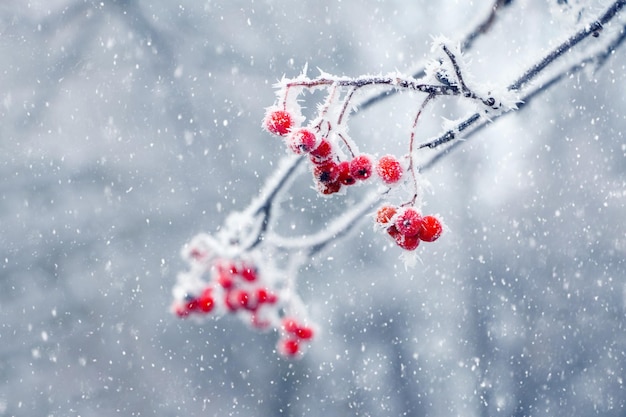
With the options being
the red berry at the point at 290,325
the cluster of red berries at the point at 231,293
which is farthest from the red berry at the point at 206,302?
the red berry at the point at 290,325

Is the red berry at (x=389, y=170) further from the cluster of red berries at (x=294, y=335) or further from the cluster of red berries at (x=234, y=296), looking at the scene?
the cluster of red berries at (x=294, y=335)

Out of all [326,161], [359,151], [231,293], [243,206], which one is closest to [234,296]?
[231,293]

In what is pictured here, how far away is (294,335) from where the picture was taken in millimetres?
2002

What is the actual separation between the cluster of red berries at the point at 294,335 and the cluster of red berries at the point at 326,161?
3.32ft

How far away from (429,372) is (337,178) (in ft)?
21.7

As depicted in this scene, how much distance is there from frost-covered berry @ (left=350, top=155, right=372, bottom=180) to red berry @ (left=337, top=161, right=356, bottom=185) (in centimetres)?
1

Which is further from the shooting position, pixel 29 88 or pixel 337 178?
pixel 29 88

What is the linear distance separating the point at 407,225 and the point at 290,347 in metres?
1.13

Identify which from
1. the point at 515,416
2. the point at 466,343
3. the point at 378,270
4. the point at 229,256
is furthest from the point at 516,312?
the point at 229,256

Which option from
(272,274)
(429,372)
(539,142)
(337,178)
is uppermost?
(539,142)

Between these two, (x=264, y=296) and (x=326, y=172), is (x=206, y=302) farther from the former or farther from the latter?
(x=326, y=172)

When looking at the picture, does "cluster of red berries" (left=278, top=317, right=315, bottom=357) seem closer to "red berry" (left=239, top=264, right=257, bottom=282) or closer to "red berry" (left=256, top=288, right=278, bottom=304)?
"red berry" (left=256, top=288, right=278, bottom=304)

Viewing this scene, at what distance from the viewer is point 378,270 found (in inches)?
279

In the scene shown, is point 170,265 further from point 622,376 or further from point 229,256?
point 229,256
